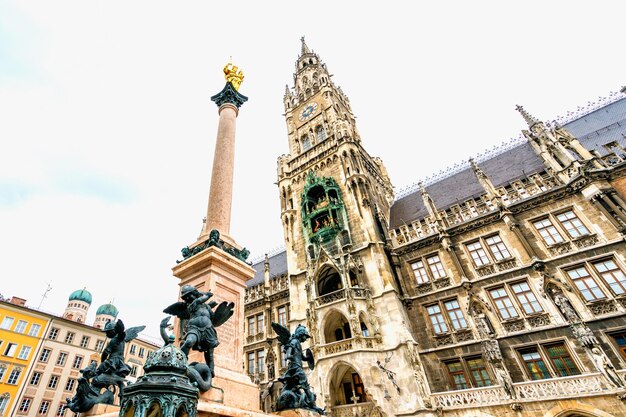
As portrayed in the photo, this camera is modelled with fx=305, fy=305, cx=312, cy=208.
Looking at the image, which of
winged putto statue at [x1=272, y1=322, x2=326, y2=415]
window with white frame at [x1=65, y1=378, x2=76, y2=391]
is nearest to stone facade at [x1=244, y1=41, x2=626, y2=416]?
winged putto statue at [x1=272, y1=322, x2=326, y2=415]

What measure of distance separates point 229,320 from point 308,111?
32.4m

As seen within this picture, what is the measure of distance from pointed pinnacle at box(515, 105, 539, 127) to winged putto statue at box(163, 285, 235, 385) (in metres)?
26.8

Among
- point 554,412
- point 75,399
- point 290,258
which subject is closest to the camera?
point 75,399

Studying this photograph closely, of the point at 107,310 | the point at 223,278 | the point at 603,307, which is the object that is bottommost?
the point at 223,278

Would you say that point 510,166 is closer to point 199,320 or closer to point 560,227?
point 560,227

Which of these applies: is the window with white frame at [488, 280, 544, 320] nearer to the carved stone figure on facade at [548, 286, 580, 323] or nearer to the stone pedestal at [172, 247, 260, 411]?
the carved stone figure on facade at [548, 286, 580, 323]

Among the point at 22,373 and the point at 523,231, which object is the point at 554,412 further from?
the point at 22,373

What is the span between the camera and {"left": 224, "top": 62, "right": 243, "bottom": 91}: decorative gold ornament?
13406 mm

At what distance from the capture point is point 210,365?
5430 millimetres

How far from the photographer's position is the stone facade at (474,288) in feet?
50.5

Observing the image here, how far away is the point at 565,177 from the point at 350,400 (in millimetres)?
19603

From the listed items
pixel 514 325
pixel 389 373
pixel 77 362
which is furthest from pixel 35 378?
pixel 514 325

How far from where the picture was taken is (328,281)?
24.8m

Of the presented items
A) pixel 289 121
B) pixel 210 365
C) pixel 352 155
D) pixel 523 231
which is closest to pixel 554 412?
pixel 523 231
